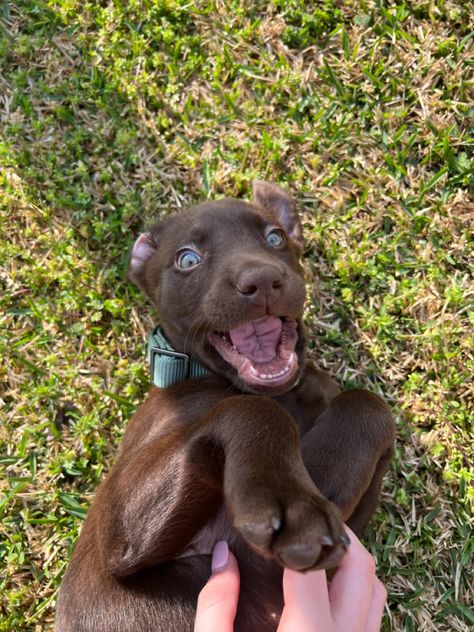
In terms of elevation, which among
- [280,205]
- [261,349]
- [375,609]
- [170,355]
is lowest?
[375,609]

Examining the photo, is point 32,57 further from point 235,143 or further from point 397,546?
point 397,546

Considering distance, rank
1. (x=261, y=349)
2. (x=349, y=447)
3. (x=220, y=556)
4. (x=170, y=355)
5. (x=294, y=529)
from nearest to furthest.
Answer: (x=294, y=529), (x=220, y=556), (x=349, y=447), (x=261, y=349), (x=170, y=355)

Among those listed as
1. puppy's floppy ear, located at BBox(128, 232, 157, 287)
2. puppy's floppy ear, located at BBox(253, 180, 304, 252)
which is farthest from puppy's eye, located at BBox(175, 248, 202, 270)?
puppy's floppy ear, located at BBox(253, 180, 304, 252)

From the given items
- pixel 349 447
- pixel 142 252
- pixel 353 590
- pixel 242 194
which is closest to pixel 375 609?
pixel 353 590

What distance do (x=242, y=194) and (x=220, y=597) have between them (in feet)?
10.4

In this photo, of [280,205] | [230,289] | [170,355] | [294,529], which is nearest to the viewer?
[294,529]

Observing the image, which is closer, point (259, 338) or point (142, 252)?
point (259, 338)

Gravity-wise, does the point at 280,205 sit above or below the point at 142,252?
above

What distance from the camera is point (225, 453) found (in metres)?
2.46

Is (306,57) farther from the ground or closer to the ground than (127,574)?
farther from the ground

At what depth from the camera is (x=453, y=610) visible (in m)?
4.09

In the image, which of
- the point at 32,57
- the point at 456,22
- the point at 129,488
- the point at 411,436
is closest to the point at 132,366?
the point at 129,488

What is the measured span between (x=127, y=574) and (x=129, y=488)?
38 cm

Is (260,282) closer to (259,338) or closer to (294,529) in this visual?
(259,338)
